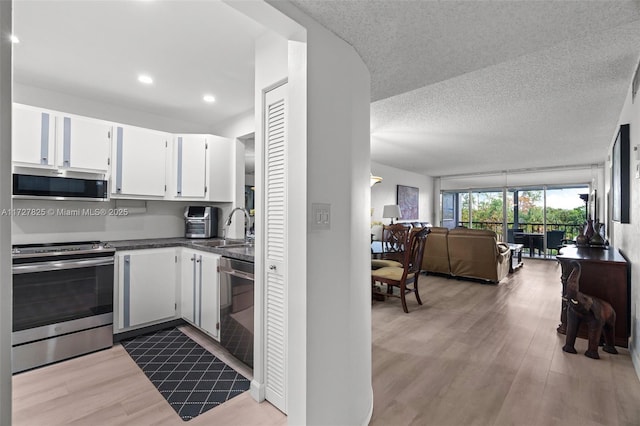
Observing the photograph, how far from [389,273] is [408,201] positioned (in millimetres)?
Result: 4911

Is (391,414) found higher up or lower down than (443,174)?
lower down

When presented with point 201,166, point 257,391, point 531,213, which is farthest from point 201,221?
point 531,213

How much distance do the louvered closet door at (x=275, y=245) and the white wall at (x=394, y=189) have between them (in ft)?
17.1

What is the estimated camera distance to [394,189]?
7.84m

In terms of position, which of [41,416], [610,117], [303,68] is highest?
[610,117]

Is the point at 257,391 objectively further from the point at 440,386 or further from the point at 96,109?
the point at 96,109

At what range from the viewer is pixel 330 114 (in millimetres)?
1512

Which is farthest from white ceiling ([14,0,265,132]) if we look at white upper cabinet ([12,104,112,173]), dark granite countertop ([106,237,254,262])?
dark granite countertop ([106,237,254,262])

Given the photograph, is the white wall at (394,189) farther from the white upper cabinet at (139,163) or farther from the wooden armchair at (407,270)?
the white upper cabinet at (139,163)

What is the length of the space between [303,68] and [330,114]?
0.81ft

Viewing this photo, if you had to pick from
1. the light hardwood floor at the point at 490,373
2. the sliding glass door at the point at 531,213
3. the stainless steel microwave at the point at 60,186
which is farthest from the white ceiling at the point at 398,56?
the sliding glass door at the point at 531,213

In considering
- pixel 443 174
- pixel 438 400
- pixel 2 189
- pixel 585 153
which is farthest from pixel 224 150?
pixel 443 174

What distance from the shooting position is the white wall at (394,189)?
714 cm

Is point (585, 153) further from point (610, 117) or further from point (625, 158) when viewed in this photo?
point (625, 158)
